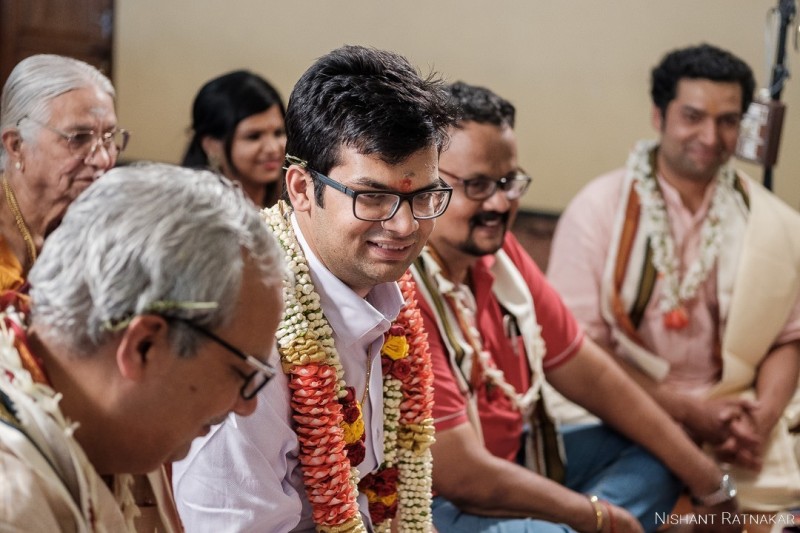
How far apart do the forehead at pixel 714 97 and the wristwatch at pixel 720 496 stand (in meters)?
1.40

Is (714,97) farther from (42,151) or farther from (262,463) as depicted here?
(262,463)

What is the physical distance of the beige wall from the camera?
4902 mm

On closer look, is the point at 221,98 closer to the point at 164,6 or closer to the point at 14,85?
the point at 14,85

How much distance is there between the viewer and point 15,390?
A: 121 cm

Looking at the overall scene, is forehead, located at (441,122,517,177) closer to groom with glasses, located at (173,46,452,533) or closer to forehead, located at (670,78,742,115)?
groom with glasses, located at (173,46,452,533)

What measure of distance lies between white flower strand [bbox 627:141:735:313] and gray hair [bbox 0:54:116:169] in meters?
1.93

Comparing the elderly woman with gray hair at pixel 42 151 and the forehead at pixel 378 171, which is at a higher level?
the forehead at pixel 378 171

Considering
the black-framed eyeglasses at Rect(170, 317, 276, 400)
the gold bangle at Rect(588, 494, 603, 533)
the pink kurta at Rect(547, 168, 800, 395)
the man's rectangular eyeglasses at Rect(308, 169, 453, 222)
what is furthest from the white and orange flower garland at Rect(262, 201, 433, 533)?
the pink kurta at Rect(547, 168, 800, 395)

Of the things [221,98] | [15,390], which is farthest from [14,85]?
[15,390]

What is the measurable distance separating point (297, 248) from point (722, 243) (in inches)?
83.2

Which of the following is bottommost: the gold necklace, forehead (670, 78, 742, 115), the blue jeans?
the blue jeans

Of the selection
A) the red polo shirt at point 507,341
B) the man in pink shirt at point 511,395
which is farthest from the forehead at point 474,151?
the red polo shirt at point 507,341

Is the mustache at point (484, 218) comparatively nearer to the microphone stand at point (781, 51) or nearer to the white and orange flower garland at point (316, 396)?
the white and orange flower garland at point (316, 396)

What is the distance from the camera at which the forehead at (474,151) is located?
2.62 m
